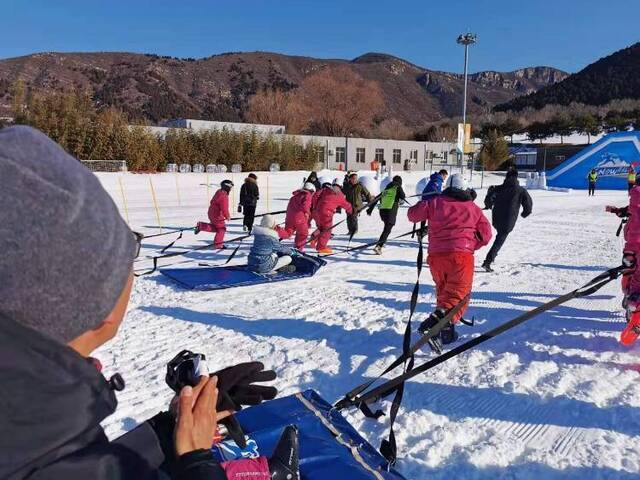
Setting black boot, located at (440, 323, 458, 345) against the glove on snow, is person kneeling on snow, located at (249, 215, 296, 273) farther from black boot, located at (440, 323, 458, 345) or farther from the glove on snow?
the glove on snow

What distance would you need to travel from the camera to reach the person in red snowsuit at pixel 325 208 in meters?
9.19

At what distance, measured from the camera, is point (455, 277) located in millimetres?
4617

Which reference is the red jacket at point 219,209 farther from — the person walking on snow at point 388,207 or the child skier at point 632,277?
the child skier at point 632,277

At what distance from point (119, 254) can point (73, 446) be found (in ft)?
1.19

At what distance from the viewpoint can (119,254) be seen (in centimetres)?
92

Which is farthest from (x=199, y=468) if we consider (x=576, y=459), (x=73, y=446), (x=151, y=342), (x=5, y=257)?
(x=151, y=342)

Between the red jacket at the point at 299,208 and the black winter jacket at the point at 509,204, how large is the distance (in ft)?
10.6

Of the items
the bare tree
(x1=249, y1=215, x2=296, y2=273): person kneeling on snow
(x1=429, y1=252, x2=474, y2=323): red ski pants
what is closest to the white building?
the bare tree

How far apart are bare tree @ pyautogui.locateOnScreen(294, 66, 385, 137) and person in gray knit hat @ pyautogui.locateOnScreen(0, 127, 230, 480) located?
213ft

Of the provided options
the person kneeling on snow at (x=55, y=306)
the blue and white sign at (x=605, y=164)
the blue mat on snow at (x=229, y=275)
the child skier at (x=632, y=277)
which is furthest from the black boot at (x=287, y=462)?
the blue and white sign at (x=605, y=164)

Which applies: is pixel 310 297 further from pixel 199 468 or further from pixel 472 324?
pixel 199 468

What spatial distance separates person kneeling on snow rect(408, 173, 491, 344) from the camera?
4.59 meters

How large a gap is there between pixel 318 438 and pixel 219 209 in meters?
7.05

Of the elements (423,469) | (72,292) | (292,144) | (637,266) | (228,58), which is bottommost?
(423,469)
